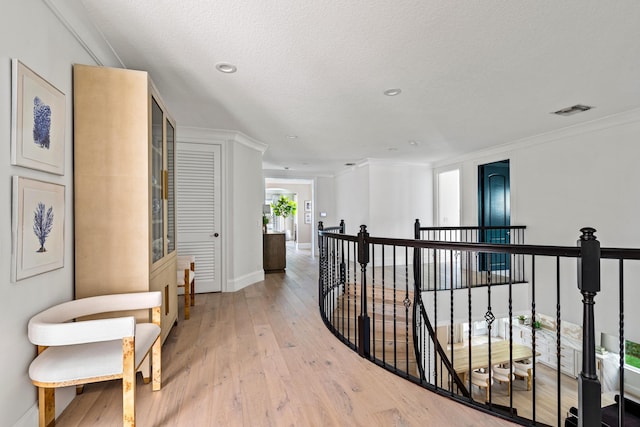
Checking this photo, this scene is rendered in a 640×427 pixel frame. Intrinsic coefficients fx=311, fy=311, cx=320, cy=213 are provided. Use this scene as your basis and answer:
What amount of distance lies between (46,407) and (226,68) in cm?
257

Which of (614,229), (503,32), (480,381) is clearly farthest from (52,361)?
(480,381)

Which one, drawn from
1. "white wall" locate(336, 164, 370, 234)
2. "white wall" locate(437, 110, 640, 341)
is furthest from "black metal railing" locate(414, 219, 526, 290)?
"white wall" locate(336, 164, 370, 234)

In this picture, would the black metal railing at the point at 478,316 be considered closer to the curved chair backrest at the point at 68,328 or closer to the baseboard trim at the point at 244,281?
the baseboard trim at the point at 244,281

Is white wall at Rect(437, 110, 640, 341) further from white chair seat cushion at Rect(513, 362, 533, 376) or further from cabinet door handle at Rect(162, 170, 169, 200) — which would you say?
cabinet door handle at Rect(162, 170, 169, 200)

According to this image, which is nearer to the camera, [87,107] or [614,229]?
[87,107]

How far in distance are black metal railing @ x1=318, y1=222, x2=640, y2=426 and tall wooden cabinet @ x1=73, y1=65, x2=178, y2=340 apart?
5.60 ft

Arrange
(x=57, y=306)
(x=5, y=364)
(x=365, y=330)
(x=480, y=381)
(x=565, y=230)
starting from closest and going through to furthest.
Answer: (x=5, y=364)
(x=57, y=306)
(x=365, y=330)
(x=565, y=230)
(x=480, y=381)

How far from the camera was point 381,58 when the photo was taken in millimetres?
2479

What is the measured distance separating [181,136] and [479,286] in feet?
17.0

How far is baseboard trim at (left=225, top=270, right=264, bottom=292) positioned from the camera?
4883 millimetres

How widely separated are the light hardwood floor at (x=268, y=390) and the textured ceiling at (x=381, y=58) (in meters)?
2.42

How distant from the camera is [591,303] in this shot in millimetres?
1548

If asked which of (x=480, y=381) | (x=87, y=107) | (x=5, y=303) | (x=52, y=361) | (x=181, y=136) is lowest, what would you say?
(x=480, y=381)

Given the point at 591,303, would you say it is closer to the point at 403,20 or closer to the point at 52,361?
the point at 403,20
